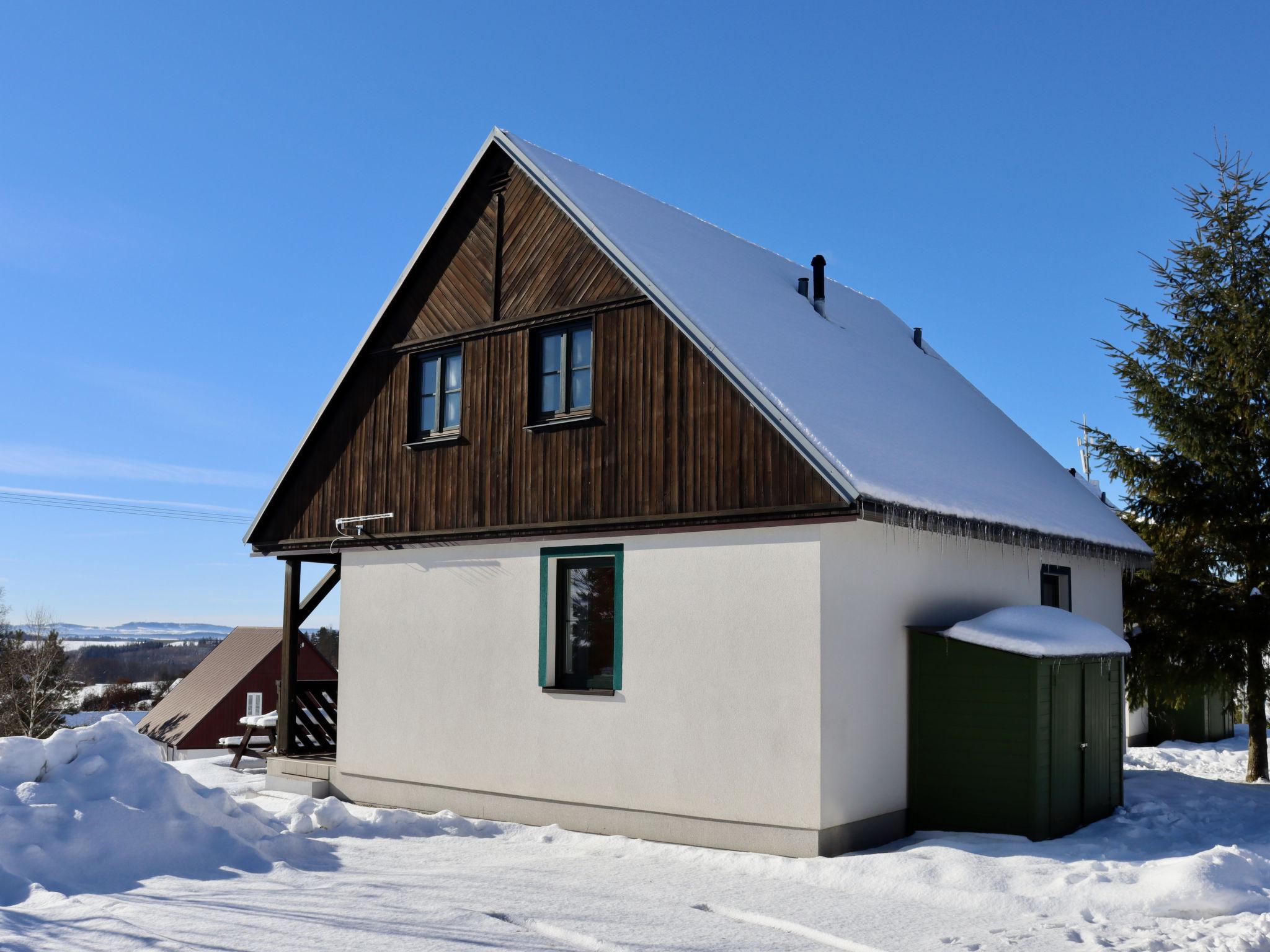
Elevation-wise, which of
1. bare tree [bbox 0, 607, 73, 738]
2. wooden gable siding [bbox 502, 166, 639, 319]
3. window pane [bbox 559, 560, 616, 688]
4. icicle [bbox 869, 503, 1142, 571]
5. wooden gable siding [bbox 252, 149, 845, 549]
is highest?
wooden gable siding [bbox 502, 166, 639, 319]

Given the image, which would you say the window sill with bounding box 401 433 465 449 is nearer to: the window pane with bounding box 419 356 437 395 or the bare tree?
the window pane with bounding box 419 356 437 395

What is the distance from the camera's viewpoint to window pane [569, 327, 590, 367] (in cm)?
1231

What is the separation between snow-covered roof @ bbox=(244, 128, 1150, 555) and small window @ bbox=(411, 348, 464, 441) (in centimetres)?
Answer: 98

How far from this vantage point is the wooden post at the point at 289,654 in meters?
15.4

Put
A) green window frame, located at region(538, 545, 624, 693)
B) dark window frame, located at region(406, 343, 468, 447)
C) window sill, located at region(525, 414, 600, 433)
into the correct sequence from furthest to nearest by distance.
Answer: dark window frame, located at region(406, 343, 468, 447) → window sill, located at region(525, 414, 600, 433) → green window frame, located at region(538, 545, 624, 693)

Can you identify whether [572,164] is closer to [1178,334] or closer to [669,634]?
[669,634]

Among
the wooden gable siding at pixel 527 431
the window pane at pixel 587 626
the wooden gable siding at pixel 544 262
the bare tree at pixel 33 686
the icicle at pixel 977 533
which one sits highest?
the wooden gable siding at pixel 544 262

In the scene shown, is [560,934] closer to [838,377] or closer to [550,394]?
[550,394]

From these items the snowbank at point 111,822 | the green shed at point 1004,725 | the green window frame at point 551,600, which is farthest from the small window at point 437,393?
A: the green shed at point 1004,725

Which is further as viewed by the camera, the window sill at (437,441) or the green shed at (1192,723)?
the green shed at (1192,723)

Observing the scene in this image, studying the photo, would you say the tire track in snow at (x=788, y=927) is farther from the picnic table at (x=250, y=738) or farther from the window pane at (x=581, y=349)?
the picnic table at (x=250, y=738)

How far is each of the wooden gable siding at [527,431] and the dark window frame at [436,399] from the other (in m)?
A: 0.10

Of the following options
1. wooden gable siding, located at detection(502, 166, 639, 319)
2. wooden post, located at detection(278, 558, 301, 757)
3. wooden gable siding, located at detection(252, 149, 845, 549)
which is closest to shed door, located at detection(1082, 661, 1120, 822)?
wooden gable siding, located at detection(252, 149, 845, 549)

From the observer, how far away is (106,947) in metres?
6.83
